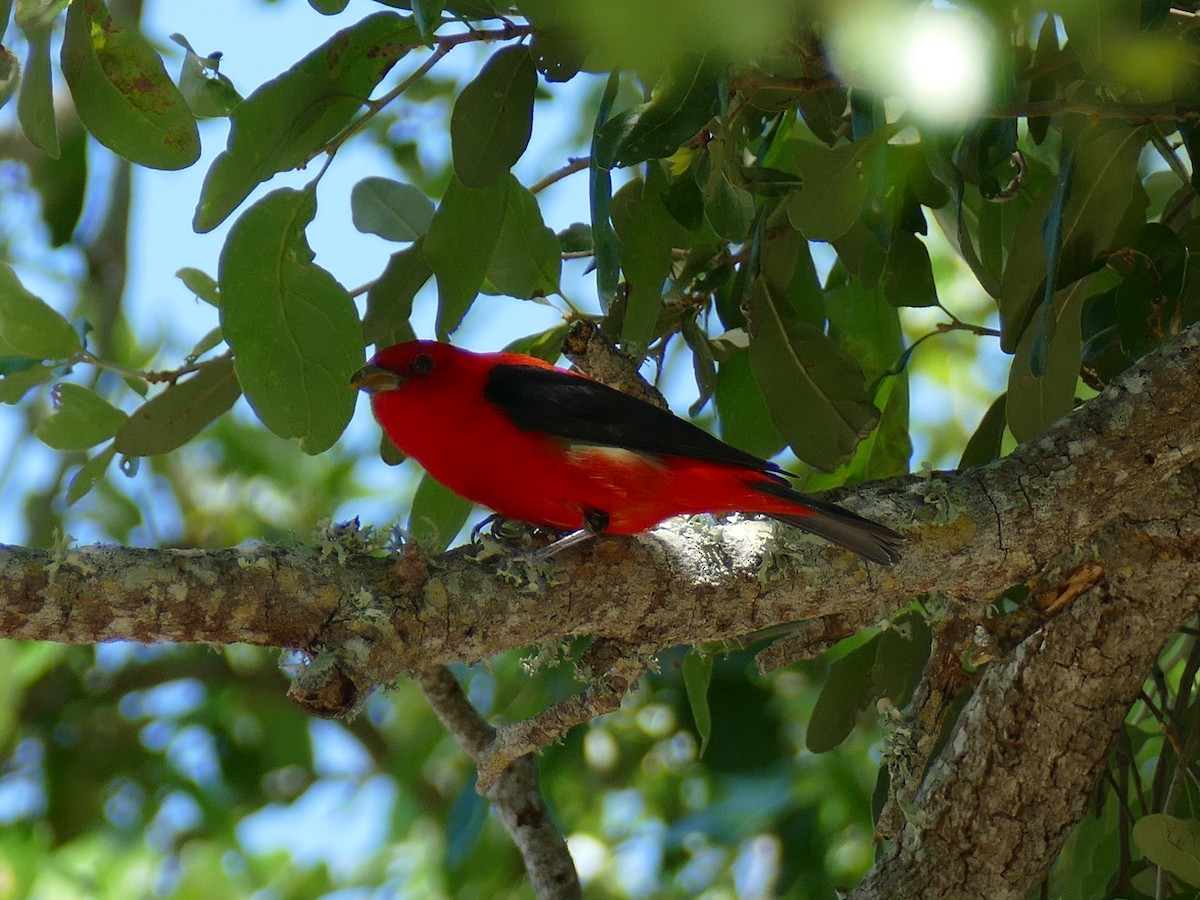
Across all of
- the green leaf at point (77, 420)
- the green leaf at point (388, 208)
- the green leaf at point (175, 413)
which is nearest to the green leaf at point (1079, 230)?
the green leaf at point (388, 208)

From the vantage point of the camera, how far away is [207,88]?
287 centimetres

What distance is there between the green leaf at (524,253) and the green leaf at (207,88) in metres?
0.66

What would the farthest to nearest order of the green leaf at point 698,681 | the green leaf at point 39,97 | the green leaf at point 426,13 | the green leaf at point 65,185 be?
the green leaf at point 65,185 → the green leaf at point 698,681 → the green leaf at point 39,97 → the green leaf at point 426,13

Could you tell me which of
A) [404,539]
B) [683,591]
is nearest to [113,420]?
[404,539]

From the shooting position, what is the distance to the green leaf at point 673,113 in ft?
7.60

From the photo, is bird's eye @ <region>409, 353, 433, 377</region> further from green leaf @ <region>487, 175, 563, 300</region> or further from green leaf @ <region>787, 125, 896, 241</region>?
green leaf @ <region>787, 125, 896, 241</region>

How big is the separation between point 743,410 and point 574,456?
21.9 inches

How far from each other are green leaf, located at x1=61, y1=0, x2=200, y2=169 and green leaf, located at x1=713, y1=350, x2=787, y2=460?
1.55 m

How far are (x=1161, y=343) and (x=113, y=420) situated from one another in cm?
247

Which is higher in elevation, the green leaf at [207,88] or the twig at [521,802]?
the green leaf at [207,88]

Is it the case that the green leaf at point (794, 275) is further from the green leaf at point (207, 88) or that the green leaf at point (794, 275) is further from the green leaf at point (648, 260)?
the green leaf at point (207, 88)

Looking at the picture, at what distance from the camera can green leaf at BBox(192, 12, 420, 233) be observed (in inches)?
104

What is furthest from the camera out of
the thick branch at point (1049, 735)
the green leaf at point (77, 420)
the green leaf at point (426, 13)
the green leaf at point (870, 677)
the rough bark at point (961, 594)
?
the green leaf at point (870, 677)

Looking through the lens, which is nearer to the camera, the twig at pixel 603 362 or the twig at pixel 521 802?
the twig at pixel 603 362
